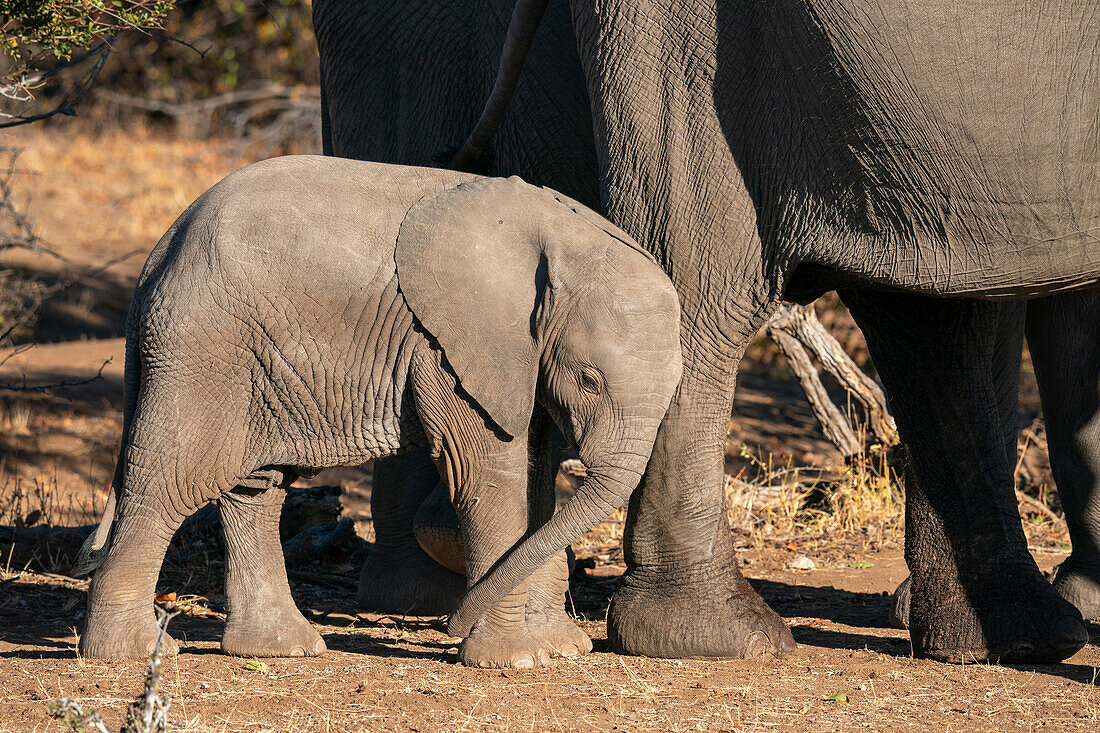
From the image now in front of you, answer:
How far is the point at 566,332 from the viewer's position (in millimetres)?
4285

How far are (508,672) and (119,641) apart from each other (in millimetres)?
1247

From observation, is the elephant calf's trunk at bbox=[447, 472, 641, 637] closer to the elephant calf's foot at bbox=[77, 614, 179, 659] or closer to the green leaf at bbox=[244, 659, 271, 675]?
the green leaf at bbox=[244, 659, 271, 675]

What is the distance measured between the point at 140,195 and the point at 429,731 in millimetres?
14655

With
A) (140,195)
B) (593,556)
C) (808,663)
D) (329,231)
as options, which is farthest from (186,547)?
(140,195)

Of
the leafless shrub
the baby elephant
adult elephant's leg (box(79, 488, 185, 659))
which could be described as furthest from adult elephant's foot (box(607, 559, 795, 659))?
the leafless shrub

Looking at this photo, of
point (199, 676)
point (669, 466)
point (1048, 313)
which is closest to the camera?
point (199, 676)

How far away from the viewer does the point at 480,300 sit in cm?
430

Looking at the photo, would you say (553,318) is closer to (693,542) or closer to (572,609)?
(693,542)

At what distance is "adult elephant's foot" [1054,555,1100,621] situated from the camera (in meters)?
5.48

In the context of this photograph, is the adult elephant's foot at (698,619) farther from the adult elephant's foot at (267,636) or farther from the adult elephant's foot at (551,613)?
the adult elephant's foot at (267,636)

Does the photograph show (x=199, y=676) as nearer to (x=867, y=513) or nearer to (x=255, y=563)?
(x=255, y=563)

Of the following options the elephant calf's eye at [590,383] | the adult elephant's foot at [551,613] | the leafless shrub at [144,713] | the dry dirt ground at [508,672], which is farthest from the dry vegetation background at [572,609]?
the elephant calf's eye at [590,383]

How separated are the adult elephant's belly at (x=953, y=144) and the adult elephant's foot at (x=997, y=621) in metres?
1.10

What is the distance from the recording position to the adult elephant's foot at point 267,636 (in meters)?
4.57
